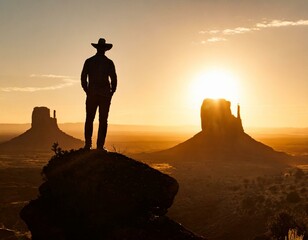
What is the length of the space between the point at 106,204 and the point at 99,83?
304cm

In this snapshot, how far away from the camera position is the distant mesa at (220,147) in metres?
96.4

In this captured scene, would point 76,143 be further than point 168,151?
Yes

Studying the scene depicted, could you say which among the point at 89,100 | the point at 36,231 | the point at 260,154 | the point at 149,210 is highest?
the point at 89,100

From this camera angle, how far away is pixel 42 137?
148 metres

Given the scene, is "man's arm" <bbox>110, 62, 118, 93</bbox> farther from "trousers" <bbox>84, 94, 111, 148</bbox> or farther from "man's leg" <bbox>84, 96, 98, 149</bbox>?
"man's leg" <bbox>84, 96, 98, 149</bbox>

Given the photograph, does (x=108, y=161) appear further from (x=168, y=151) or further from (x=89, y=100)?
(x=168, y=151)

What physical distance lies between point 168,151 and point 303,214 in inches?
3256

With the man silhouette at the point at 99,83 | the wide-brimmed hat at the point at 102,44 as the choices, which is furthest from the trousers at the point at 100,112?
the wide-brimmed hat at the point at 102,44

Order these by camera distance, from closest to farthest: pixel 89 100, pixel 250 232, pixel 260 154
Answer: pixel 89 100, pixel 250 232, pixel 260 154

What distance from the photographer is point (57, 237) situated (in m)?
6.72

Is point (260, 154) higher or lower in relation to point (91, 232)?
lower

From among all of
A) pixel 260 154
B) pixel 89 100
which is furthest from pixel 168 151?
pixel 89 100

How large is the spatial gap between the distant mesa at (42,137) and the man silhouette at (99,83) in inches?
5322

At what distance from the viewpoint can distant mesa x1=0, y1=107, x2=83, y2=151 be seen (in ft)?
467
